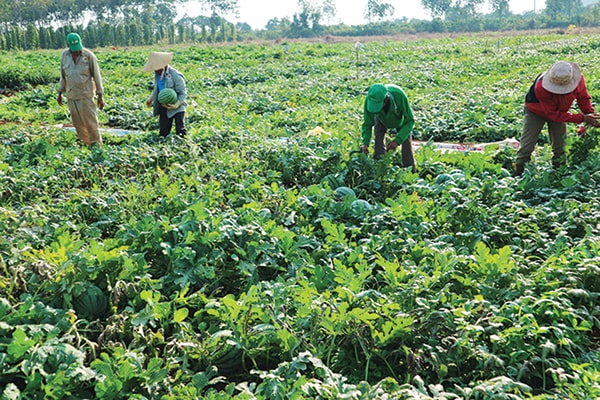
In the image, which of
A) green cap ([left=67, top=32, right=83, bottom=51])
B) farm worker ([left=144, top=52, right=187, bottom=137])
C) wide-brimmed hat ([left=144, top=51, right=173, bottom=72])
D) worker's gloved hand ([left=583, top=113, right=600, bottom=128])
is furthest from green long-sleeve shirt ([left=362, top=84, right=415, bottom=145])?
green cap ([left=67, top=32, right=83, bottom=51])

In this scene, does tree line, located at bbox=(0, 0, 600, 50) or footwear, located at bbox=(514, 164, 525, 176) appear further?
tree line, located at bbox=(0, 0, 600, 50)

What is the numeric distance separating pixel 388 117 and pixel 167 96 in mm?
3616

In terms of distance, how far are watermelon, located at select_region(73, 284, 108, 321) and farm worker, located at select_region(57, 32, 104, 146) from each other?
5.30 m

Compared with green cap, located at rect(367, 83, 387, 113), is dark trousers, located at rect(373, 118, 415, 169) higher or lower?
lower

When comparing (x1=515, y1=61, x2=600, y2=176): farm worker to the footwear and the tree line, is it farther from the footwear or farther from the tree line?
the tree line

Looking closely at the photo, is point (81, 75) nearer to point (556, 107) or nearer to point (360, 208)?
point (360, 208)

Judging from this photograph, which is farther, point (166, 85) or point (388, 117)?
point (166, 85)

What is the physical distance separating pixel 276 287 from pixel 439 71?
1635 cm

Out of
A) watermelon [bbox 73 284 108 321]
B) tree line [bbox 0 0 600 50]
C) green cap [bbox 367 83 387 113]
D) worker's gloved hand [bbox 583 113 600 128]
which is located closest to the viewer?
watermelon [bbox 73 284 108 321]

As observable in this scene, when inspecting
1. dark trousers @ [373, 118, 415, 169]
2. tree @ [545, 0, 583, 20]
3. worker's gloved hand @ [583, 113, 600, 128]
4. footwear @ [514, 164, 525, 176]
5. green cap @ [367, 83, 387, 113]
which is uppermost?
tree @ [545, 0, 583, 20]

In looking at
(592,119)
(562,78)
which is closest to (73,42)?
(562,78)

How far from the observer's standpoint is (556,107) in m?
6.50

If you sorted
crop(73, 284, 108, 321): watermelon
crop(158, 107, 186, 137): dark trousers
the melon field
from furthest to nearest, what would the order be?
crop(158, 107, 186, 137): dark trousers < crop(73, 284, 108, 321): watermelon < the melon field

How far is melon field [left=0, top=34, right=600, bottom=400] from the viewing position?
3281mm
